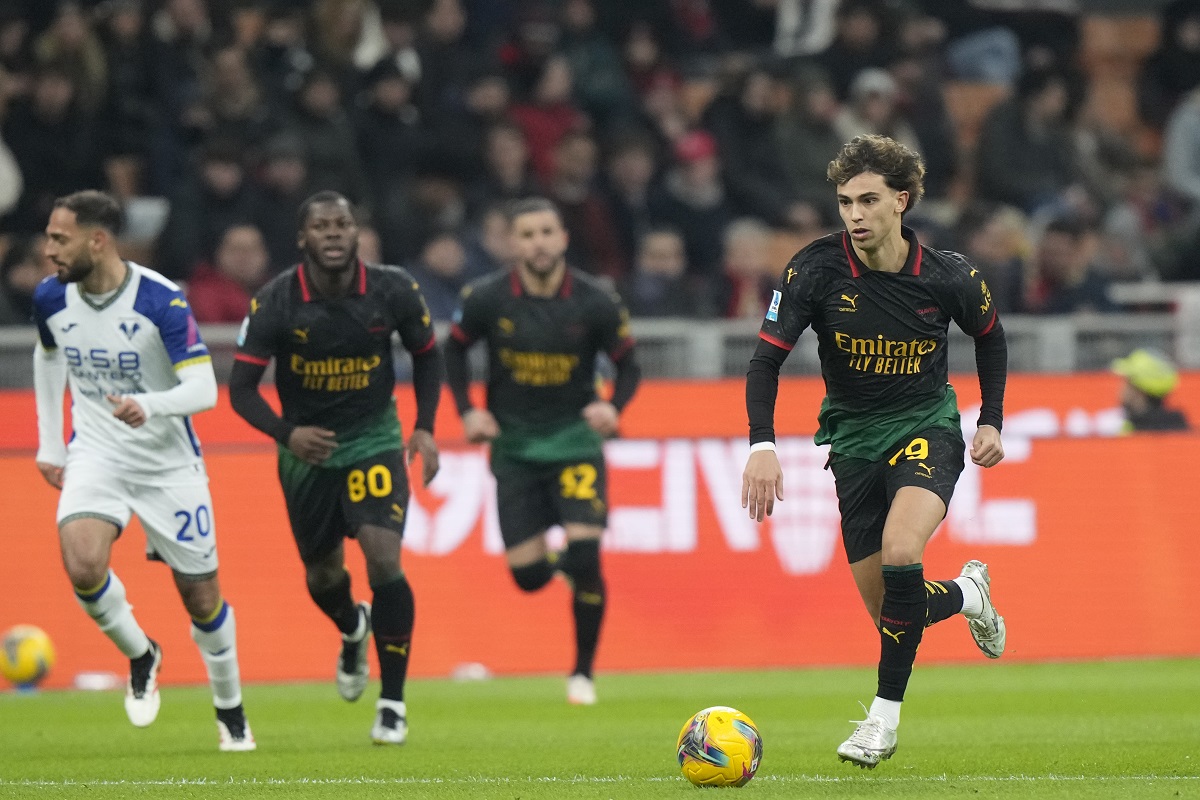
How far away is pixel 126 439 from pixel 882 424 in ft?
11.5

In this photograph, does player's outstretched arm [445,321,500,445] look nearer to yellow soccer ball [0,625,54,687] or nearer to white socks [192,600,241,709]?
white socks [192,600,241,709]

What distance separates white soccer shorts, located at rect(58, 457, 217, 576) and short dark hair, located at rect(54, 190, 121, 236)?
1.07m

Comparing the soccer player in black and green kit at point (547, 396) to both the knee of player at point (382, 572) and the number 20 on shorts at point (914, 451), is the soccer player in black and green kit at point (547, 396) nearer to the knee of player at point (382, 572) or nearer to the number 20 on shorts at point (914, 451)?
the knee of player at point (382, 572)

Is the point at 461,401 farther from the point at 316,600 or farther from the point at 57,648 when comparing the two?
the point at 57,648

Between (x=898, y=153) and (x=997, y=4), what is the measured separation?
1413 centimetres

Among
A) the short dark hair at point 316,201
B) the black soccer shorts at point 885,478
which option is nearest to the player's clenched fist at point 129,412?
the short dark hair at point 316,201

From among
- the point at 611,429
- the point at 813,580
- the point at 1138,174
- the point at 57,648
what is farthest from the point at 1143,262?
the point at 57,648

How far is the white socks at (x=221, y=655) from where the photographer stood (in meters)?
9.01

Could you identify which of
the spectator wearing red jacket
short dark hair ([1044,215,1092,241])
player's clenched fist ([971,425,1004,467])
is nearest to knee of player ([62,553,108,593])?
player's clenched fist ([971,425,1004,467])

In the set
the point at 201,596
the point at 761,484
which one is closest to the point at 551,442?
the point at 201,596

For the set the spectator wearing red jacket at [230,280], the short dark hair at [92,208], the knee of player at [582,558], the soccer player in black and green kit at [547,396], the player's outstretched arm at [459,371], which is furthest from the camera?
the spectator wearing red jacket at [230,280]

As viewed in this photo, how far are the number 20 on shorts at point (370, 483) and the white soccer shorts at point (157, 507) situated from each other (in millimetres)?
672

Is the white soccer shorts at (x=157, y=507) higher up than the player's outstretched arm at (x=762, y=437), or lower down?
lower down

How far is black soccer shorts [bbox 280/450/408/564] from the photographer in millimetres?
9141
